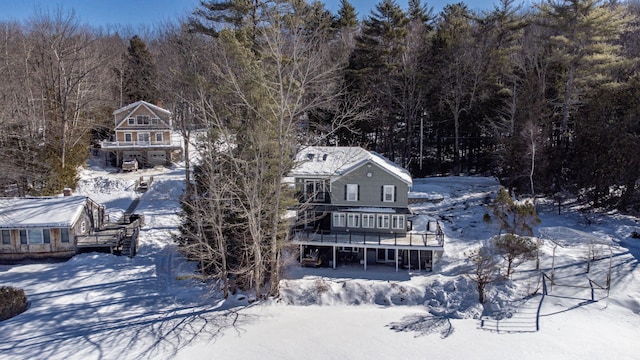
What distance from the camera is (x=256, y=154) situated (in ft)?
66.0

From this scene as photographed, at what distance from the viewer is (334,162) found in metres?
26.0

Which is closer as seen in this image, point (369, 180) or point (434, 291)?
point (434, 291)

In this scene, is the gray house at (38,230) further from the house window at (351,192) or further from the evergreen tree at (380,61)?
the evergreen tree at (380,61)

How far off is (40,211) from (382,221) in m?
18.6

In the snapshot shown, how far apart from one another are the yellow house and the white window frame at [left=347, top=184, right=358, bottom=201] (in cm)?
2208

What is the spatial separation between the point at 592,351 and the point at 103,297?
1963 cm

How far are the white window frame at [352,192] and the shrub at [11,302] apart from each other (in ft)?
51.7

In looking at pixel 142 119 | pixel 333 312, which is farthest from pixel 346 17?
pixel 333 312

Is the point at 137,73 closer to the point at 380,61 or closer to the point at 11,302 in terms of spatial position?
the point at 380,61

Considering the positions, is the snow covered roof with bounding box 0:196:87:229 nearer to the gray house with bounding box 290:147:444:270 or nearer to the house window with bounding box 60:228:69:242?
the house window with bounding box 60:228:69:242

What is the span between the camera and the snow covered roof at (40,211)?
77.9 feet

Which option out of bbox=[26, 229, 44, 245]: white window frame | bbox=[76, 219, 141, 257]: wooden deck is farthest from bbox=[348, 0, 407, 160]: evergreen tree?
bbox=[26, 229, 44, 245]: white window frame

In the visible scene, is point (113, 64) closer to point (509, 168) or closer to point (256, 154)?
point (256, 154)

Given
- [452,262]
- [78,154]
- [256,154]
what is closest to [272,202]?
[256,154]
